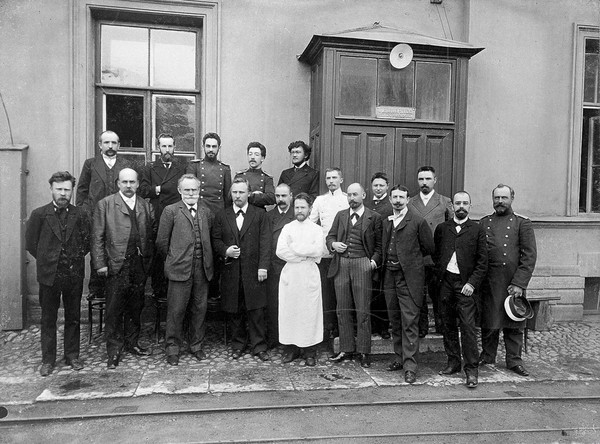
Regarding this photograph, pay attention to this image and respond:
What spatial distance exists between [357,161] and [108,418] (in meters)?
4.17

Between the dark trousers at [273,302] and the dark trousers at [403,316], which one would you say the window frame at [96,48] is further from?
the dark trousers at [403,316]

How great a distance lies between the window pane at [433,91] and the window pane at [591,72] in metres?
2.83

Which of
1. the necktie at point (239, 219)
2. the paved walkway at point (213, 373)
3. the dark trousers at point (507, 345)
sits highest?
the necktie at point (239, 219)

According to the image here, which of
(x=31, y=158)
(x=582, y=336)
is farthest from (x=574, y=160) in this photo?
(x=31, y=158)

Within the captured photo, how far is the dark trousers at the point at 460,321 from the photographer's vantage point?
4750 millimetres

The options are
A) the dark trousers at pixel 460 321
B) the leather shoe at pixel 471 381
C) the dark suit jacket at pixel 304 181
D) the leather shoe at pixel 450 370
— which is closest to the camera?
the leather shoe at pixel 471 381

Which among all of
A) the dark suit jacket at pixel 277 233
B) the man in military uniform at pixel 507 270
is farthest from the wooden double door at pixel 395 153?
the man in military uniform at pixel 507 270

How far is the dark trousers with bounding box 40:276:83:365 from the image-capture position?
16.0ft

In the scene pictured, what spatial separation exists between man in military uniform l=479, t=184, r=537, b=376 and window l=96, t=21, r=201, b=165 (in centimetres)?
435

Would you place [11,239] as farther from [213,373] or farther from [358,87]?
[358,87]

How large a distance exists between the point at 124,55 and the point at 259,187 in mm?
2973

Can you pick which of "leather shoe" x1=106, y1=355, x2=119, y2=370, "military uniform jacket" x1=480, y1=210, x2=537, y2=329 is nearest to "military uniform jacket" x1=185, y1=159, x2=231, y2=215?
"leather shoe" x1=106, y1=355, x2=119, y2=370

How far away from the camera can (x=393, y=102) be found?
6457 millimetres

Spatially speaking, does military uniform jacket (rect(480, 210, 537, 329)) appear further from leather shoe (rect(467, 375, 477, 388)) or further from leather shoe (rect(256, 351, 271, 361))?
leather shoe (rect(256, 351, 271, 361))
